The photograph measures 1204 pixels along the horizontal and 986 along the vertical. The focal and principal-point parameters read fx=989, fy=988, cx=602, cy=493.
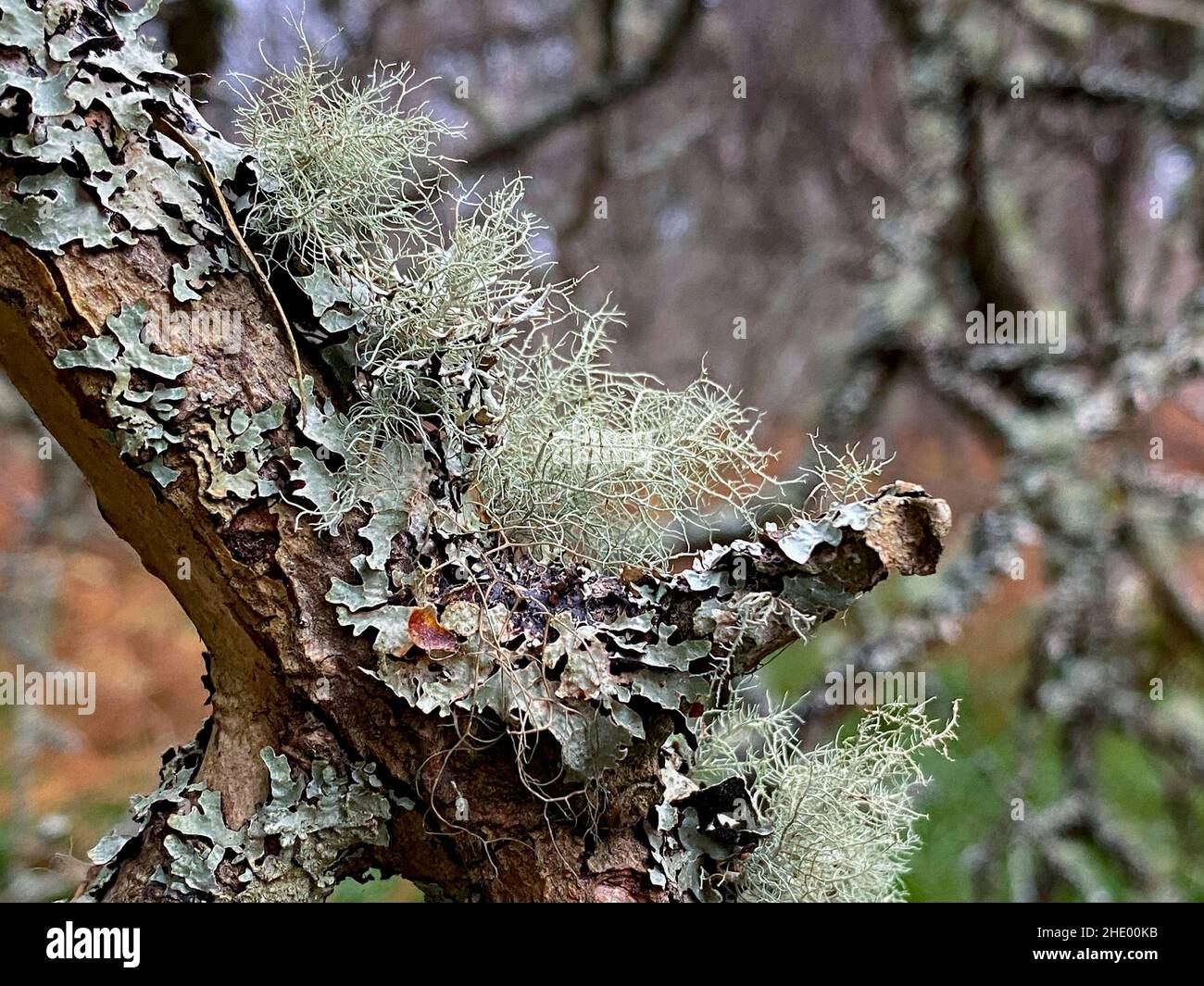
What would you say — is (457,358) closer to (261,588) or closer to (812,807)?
(261,588)

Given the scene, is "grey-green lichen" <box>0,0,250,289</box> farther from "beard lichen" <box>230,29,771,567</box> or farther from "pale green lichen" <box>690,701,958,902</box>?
"pale green lichen" <box>690,701,958,902</box>

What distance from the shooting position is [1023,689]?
5.40 ft

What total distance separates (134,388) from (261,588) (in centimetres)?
12

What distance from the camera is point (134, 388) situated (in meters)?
0.51

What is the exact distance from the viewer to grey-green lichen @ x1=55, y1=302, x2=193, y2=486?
0.50m

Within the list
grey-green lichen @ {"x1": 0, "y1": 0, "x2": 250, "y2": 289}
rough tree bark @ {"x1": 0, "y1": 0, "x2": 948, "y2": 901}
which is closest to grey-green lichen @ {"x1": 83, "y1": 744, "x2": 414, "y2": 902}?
rough tree bark @ {"x1": 0, "y1": 0, "x2": 948, "y2": 901}

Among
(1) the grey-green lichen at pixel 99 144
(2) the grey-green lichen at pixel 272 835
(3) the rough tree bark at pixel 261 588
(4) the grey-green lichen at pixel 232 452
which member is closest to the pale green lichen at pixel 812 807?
(3) the rough tree bark at pixel 261 588

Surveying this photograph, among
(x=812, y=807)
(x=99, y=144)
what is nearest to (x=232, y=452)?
(x=99, y=144)

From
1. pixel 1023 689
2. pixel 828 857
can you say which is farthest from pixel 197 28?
pixel 1023 689

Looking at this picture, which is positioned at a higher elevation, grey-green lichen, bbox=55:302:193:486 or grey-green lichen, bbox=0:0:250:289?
grey-green lichen, bbox=0:0:250:289

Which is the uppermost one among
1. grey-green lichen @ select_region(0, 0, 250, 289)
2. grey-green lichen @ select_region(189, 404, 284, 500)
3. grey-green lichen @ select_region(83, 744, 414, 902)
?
grey-green lichen @ select_region(0, 0, 250, 289)

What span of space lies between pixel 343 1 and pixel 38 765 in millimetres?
2287

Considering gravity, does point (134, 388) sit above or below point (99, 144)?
below
